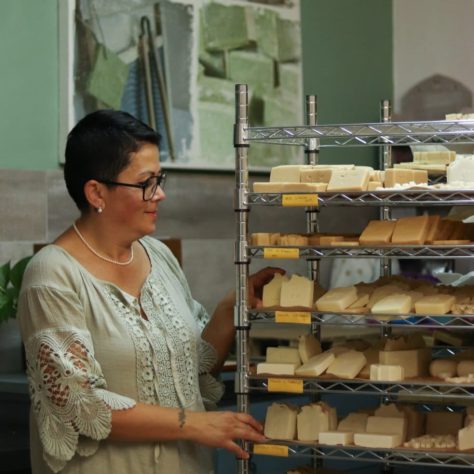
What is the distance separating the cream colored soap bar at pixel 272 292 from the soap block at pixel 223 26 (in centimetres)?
344

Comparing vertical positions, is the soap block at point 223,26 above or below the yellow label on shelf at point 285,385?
above

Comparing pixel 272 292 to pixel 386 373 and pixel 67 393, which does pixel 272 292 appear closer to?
pixel 386 373

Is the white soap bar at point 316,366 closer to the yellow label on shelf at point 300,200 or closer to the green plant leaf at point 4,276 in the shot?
the yellow label on shelf at point 300,200

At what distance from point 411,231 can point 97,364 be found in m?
0.95

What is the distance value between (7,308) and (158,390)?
1.76 m

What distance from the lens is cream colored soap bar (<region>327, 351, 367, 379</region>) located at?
3.19 m

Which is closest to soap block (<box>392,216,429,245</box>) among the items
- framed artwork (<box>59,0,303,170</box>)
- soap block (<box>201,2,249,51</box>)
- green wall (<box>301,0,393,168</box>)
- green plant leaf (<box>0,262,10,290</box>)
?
green plant leaf (<box>0,262,10,290</box>)

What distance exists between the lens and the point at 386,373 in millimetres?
3156

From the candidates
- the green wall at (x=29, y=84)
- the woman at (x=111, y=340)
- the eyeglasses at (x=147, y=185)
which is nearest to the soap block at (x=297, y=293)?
the woman at (x=111, y=340)

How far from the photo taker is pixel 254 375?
328 cm

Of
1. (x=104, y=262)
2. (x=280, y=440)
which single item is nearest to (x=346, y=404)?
(x=280, y=440)

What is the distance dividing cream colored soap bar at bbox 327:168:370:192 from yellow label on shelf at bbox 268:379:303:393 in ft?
1.84

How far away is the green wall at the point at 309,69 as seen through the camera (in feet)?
17.8

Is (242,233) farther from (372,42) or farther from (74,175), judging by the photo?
(372,42)
